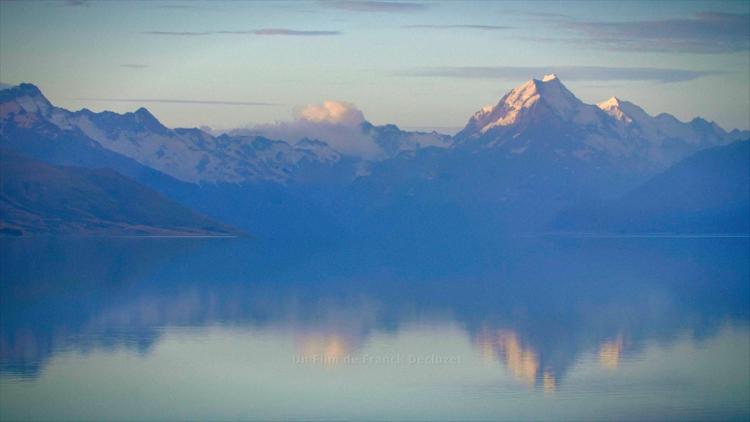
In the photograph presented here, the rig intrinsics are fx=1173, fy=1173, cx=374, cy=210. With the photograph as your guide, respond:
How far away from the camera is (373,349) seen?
66.8 metres

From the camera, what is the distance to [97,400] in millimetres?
50062

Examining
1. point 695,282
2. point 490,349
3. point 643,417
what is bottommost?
point 643,417

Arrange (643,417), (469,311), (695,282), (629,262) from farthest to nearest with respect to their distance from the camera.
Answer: (629,262) < (695,282) < (469,311) < (643,417)

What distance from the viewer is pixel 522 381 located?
2180 inches

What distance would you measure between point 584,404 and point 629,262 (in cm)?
13366

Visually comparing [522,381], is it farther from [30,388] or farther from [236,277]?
[236,277]

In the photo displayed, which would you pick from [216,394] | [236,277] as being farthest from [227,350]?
[236,277]

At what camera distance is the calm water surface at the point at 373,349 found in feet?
162

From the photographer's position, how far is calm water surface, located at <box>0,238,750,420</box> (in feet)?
162

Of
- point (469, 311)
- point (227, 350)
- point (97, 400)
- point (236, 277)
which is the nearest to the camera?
point (97, 400)

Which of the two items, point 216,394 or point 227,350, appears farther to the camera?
point 227,350

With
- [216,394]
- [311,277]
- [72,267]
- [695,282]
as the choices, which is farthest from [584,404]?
[72,267]

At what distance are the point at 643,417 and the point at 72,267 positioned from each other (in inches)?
4460

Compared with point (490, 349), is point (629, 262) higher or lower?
higher
